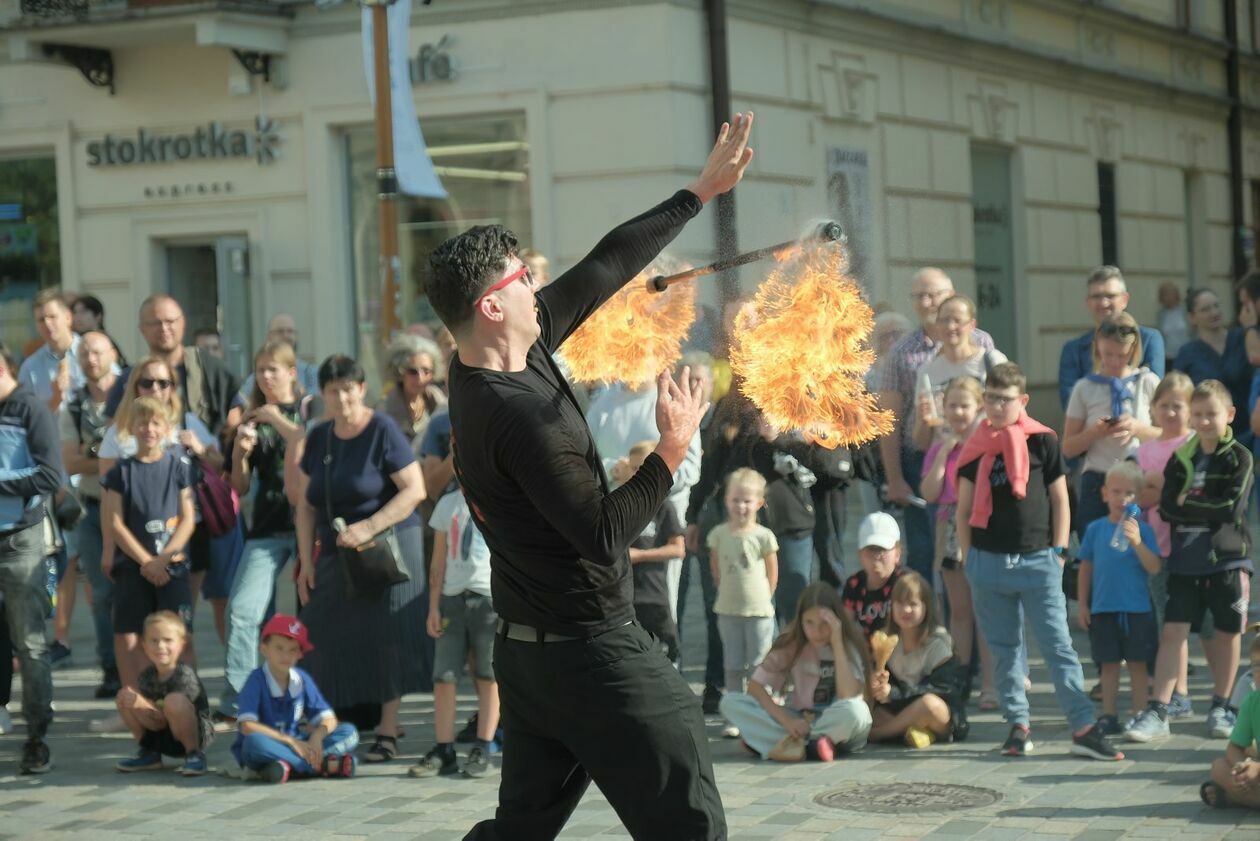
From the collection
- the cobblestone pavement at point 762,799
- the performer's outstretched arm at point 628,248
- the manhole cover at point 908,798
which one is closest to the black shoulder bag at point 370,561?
the cobblestone pavement at point 762,799

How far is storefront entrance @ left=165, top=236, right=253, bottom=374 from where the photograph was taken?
61.1ft

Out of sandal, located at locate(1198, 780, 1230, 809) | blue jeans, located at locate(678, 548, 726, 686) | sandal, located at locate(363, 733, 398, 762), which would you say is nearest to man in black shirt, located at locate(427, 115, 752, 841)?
sandal, located at locate(1198, 780, 1230, 809)

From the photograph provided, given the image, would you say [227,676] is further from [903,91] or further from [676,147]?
[903,91]

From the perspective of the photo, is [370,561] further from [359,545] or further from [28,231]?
[28,231]

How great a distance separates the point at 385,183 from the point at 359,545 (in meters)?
4.56

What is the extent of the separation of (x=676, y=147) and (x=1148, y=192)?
1161 centimetres

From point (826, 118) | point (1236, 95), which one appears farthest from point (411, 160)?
point (1236, 95)

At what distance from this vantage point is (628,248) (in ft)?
16.7

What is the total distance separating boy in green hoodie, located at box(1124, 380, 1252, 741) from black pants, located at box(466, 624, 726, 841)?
14.7 feet

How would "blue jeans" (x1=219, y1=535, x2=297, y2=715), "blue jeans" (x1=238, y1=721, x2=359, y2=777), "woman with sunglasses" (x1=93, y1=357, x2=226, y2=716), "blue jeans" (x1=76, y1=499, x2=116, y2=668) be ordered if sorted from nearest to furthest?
1. "blue jeans" (x1=238, y1=721, x2=359, y2=777)
2. "blue jeans" (x1=219, y1=535, x2=297, y2=715)
3. "woman with sunglasses" (x1=93, y1=357, x2=226, y2=716)
4. "blue jeans" (x1=76, y1=499, x2=116, y2=668)

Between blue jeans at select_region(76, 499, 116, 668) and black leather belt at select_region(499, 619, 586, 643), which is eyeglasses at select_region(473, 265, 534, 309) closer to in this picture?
black leather belt at select_region(499, 619, 586, 643)

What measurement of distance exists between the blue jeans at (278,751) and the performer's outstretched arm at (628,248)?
3756 mm

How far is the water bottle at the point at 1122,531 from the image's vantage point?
855 cm

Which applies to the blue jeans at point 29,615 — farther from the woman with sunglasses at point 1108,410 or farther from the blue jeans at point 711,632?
the woman with sunglasses at point 1108,410
